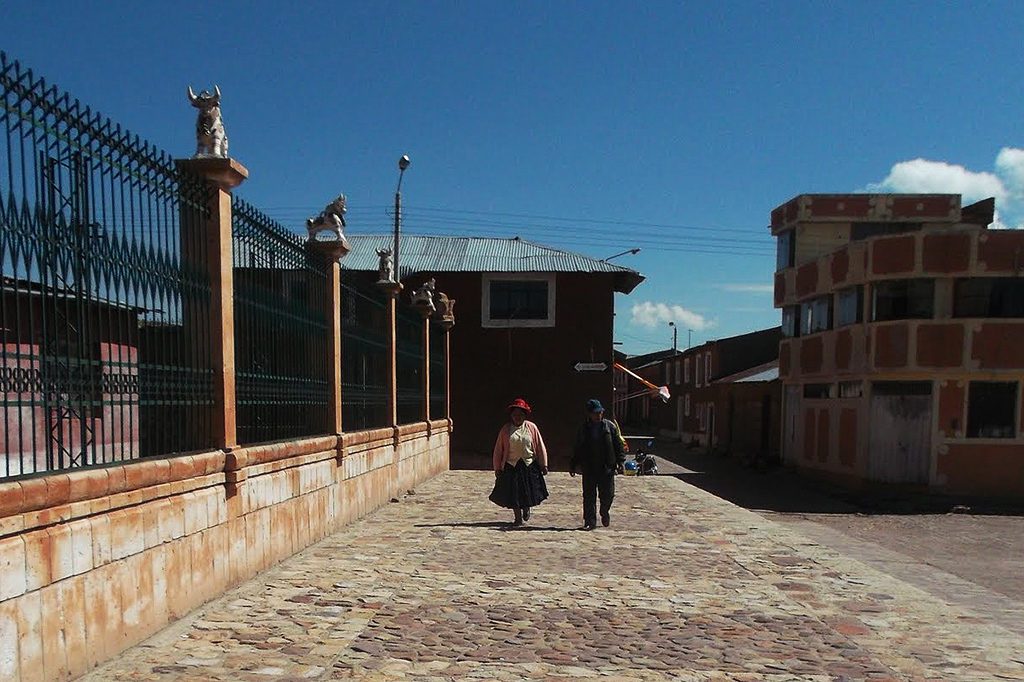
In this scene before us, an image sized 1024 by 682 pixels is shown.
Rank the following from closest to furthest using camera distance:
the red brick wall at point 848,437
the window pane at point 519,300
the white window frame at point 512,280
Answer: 1. the red brick wall at point 848,437
2. the white window frame at point 512,280
3. the window pane at point 519,300

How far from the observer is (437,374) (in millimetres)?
17984

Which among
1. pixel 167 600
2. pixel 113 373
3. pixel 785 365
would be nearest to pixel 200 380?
pixel 113 373

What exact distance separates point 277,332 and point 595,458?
430cm

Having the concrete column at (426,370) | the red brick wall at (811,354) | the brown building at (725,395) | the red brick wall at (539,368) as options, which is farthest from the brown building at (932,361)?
the concrete column at (426,370)

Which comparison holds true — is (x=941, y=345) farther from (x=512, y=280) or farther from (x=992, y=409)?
(x=512, y=280)

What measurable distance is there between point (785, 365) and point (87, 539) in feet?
81.5

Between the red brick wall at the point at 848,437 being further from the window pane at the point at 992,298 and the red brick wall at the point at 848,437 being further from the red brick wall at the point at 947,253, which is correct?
the red brick wall at the point at 947,253

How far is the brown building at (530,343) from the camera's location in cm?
2328

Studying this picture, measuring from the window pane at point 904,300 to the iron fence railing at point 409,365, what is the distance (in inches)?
470

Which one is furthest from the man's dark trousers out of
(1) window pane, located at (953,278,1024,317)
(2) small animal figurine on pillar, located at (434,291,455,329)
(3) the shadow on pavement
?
(1) window pane, located at (953,278,1024,317)

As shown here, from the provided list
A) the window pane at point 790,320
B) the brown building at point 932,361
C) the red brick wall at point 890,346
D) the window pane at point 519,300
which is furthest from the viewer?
the window pane at point 790,320

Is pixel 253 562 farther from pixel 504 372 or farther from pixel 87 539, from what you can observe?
pixel 504 372

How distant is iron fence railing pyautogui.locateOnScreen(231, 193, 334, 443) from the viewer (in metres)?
6.59

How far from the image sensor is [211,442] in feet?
19.3
